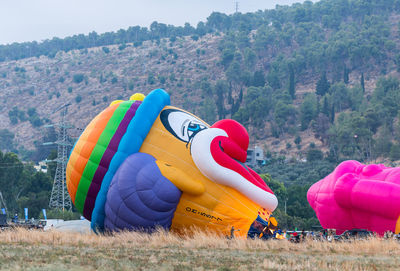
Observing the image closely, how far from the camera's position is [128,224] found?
19.5 m

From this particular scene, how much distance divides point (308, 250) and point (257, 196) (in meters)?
3.43

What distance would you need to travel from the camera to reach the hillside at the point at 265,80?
3863 inches

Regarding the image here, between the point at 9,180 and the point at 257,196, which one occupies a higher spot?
the point at 257,196

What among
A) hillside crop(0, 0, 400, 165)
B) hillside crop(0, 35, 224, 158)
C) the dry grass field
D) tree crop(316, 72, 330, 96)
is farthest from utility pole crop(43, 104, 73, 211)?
tree crop(316, 72, 330, 96)

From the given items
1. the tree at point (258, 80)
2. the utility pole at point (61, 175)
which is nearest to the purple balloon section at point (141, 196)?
the utility pole at point (61, 175)

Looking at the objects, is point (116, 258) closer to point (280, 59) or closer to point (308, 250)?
point (308, 250)

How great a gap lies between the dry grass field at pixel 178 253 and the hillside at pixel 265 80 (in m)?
65.4

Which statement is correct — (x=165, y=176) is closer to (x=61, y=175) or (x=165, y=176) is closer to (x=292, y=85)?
(x=61, y=175)

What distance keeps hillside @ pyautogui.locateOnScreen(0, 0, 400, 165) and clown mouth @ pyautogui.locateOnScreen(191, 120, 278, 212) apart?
62967 millimetres

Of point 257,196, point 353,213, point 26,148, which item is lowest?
point 26,148

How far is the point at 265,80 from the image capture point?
433ft

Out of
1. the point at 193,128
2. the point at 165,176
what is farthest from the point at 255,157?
the point at 165,176

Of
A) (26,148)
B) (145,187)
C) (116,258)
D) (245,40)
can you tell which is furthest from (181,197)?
(245,40)

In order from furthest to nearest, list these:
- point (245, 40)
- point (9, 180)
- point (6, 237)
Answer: point (245, 40) < point (9, 180) < point (6, 237)
